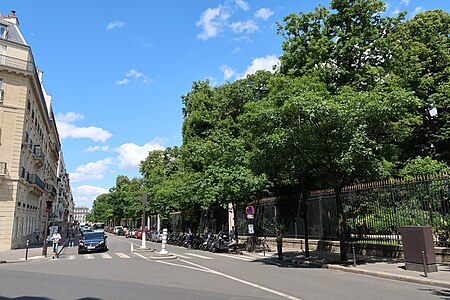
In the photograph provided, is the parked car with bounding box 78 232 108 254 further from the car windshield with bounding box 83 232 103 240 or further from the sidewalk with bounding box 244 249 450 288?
the sidewalk with bounding box 244 249 450 288

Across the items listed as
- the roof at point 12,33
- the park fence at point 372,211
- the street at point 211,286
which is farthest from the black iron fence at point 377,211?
the roof at point 12,33

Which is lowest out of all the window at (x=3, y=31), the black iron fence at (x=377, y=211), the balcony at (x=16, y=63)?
the black iron fence at (x=377, y=211)

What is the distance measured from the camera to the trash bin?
11914 mm

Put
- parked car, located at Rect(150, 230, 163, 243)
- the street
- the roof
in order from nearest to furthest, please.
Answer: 1. the street
2. the roof
3. parked car, located at Rect(150, 230, 163, 243)

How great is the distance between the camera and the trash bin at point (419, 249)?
11.9 metres

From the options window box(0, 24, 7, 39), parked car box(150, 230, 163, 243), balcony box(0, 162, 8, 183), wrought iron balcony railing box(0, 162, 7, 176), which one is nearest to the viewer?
balcony box(0, 162, 8, 183)

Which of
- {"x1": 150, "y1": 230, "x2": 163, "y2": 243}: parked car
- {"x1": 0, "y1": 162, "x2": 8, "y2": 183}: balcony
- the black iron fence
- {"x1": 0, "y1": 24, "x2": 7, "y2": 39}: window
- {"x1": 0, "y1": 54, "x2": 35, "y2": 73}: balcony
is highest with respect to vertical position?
{"x1": 0, "y1": 24, "x2": 7, "y2": 39}: window

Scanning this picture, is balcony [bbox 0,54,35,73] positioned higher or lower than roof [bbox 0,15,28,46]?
lower

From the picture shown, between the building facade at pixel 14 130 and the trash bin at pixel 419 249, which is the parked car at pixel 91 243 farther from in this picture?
the trash bin at pixel 419 249

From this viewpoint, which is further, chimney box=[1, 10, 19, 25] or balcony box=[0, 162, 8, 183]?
chimney box=[1, 10, 19, 25]

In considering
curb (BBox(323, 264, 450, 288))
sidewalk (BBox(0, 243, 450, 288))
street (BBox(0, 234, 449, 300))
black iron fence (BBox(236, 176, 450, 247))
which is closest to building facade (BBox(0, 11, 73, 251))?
street (BBox(0, 234, 449, 300))

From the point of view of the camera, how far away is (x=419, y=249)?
1214 centimetres

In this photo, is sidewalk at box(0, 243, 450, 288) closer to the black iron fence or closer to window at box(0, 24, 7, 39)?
the black iron fence

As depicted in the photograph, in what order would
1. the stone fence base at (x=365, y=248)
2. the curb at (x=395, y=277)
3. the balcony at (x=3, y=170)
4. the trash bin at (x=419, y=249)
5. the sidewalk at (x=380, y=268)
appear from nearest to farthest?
the curb at (x=395, y=277), the sidewalk at (x=380, y=268), the trash bin at (x=419, y=249), the stone fence base at (x=365, y=248), the balcony at (x=3, y=170)
